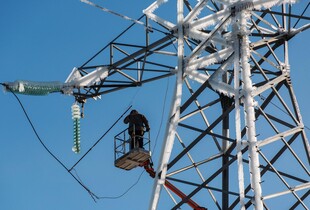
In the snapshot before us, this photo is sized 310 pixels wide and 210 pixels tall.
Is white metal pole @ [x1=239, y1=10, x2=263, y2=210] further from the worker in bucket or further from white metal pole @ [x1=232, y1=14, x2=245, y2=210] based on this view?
the worker in bucket

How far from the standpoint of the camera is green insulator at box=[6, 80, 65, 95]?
41125mm

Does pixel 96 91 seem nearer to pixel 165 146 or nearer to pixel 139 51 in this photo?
pixel 139 51

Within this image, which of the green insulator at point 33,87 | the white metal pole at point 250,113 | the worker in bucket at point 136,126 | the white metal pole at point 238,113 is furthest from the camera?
the worker in bucket at point 136,126

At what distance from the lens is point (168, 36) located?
133 feet

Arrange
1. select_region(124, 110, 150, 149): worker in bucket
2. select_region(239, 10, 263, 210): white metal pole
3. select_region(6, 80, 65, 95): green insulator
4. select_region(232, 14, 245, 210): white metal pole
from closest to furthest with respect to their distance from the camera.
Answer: select_region(239, 10, 263, 210): white metal pole
select_region(232, 14, 245, 210): white metal pole
select_region(6, 80, 65, 95): green insulator
select_region(124, 110, 150, 149): worker in bucket

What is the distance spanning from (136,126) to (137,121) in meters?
0.24

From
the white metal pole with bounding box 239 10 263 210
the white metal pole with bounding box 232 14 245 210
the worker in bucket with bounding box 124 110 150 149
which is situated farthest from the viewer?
the worker in bucket with bounding box 124 110 150 149

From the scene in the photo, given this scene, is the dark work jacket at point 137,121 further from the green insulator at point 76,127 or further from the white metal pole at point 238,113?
the white metal pole at point 238,113

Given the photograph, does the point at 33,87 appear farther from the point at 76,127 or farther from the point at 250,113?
the point at 250,113

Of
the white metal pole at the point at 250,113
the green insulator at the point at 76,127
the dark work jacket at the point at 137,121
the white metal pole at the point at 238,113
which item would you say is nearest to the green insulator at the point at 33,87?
the green insulator at the point at 76,127

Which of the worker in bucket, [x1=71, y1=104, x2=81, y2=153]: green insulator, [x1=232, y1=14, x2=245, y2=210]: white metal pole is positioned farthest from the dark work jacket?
[x1=232, y1=14, x2=245, y2=210]: white metal pole

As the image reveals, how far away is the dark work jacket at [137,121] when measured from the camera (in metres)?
42.3

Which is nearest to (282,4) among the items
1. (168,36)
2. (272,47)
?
(272,47)

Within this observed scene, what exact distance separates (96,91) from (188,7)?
15.3 feet
